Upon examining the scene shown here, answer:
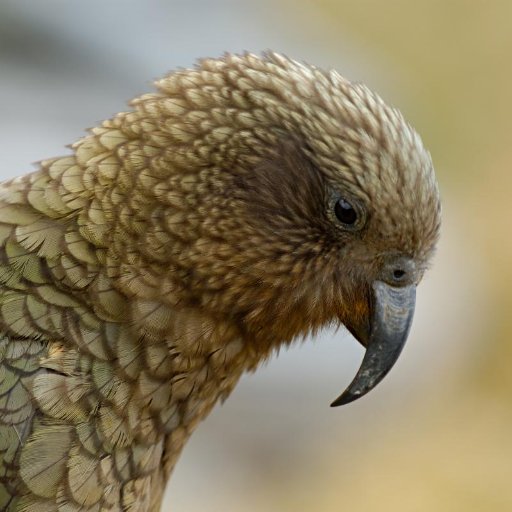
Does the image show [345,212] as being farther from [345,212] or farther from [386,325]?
[386,325]

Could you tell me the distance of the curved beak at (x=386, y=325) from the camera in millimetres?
2098

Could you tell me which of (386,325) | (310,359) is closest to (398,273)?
(386,325)

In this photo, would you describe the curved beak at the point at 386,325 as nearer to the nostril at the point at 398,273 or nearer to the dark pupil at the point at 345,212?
the nostril at the point at 398,273

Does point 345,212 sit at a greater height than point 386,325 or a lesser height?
greater

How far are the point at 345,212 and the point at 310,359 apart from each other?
2.62 meters

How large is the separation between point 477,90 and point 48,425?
23.6 ft

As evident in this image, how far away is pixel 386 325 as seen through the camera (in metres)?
2.10

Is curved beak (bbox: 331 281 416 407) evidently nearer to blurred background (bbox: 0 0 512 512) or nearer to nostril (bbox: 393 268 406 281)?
nostril (bbox: 393 268 406 281)

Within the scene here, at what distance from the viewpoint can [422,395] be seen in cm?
565

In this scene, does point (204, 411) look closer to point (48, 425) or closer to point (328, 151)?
point (48, 425)

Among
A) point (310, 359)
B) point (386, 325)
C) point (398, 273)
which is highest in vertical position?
point (398, 273)

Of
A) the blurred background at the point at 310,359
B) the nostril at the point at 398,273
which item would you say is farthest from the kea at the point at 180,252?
the blurred background at the point at 310,359

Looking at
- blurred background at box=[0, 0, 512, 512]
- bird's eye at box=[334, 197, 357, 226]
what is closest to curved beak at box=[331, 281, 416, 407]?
bird's eye at box=[334, 197, 357, 226]

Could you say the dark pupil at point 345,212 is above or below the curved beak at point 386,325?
above
